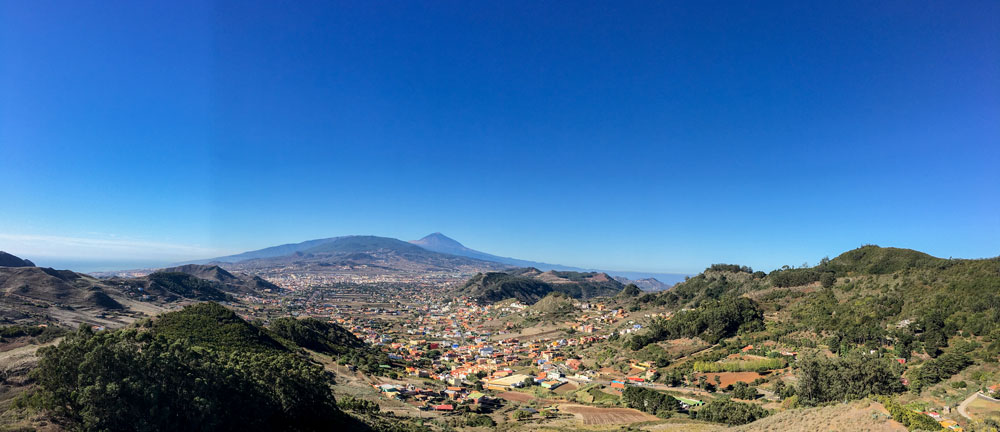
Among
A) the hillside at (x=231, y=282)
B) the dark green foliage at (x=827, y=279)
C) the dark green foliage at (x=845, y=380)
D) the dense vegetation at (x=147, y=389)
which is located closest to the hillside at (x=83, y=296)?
the hillside at (x=231, y=282)

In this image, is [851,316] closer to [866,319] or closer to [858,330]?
[866,319]

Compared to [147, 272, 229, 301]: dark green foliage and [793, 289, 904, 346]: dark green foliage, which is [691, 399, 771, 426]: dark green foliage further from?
[147, 272, 229, 301]: dark green foliage

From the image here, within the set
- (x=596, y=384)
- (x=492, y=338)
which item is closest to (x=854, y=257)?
(x=596, y=384)

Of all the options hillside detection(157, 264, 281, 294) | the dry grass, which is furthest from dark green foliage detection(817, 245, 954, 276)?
hillside detection(157, 264, 281, 294)

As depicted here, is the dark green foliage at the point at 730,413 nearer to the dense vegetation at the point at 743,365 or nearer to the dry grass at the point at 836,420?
the dry grass at the point at 836,420

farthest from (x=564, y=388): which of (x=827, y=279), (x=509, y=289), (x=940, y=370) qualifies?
(x=509, y=289)

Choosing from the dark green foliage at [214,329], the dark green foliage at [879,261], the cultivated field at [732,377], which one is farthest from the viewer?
the dark green foliage at [879,261]
